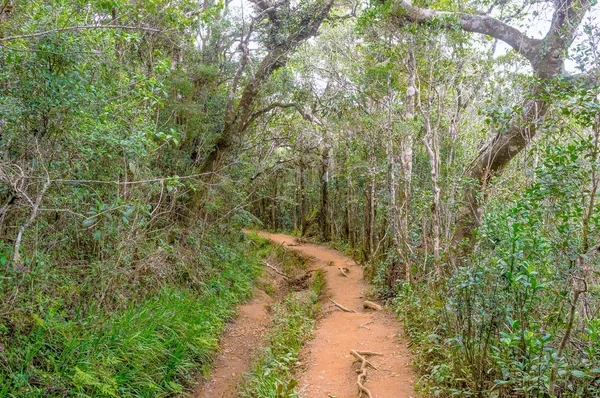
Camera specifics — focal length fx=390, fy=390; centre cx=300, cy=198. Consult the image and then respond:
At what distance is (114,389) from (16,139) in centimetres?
301

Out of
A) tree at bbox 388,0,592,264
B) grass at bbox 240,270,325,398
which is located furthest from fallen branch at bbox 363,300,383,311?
tree at bbox 388,0,592,264

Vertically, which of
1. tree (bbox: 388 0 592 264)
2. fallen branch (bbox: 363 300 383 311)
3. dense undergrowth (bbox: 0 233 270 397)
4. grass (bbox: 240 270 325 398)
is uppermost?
tree (bbox: 388 0 592 264)

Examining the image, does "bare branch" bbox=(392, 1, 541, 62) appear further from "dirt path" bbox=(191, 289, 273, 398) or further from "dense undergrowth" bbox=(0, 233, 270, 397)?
"dirt path" bbox=(191, 289, 273, 398)

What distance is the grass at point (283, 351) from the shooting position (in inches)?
221

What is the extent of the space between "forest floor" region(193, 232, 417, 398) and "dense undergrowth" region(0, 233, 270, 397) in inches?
16.7

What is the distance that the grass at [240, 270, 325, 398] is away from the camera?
18.4 ft

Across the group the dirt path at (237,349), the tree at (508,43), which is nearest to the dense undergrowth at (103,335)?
the dirt path at (237,349)

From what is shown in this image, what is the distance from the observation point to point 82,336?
4824 mm

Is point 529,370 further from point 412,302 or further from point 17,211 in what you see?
point 17,211

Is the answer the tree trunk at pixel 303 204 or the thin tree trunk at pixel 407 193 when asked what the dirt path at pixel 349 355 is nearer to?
the thin tree trunk at pixel 407 193

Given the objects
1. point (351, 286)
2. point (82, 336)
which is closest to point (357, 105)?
point (351, 286)

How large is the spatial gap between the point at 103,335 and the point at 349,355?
4095mm

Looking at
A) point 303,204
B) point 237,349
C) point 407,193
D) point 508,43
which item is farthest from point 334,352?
point 303,204

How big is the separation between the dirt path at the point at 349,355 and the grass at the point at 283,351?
0.26 m
